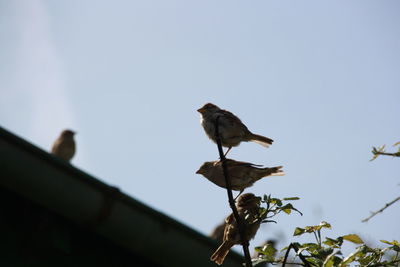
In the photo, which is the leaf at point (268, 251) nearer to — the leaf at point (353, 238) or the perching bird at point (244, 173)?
A: the leaf at point (353, 238)

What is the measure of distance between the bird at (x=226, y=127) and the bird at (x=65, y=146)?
30.1 feet

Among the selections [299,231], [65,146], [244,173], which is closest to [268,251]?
[299,231]

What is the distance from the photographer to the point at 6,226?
5.10 m

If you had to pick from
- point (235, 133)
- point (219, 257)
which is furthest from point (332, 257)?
point (235, 133)

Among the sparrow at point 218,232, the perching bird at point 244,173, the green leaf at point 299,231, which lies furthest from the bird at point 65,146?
the green leaf at point 299,231

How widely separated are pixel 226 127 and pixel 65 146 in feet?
31.7

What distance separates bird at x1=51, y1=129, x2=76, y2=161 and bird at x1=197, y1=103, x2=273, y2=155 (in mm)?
9168

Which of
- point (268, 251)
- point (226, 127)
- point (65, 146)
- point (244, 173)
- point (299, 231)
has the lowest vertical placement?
point (268, 251)

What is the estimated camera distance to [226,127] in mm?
4965

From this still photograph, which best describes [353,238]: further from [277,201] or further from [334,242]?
[277,201]

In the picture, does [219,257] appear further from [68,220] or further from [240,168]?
[68,220]

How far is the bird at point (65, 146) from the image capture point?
45.1ft

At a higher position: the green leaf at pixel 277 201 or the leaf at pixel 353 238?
the green leaf at pixel 277 201

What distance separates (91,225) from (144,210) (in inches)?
21.1
